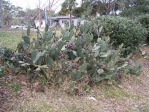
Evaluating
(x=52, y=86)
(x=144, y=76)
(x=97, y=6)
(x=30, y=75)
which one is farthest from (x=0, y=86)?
(x=97, y=6)

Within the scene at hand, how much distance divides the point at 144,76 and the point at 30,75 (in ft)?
10.3

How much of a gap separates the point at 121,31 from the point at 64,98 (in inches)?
131

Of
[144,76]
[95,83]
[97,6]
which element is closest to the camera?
[95,83]

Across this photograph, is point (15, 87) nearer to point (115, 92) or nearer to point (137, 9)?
point (115, 92)

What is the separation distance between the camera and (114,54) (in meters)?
5.55

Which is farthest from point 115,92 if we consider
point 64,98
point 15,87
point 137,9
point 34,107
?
point 137,9

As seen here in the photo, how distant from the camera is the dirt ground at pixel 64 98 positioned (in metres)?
3.88

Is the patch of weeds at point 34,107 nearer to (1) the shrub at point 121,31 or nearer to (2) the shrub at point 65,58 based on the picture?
(2) the shrub at point 65,58

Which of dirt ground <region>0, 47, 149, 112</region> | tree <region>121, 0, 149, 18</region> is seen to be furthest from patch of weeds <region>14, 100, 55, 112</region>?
tree <region>121, 0, 149, 18</region>

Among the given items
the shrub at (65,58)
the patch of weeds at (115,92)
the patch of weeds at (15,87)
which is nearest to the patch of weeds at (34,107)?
the patch of weeds at (15,87)

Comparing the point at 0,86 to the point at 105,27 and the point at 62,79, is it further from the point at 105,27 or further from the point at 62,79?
the point at 105,27

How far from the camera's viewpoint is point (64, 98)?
14.2ft

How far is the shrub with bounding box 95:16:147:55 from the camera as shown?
6.96m

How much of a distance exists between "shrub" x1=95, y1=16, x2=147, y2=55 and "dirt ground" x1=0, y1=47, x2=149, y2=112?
6.82 ft
